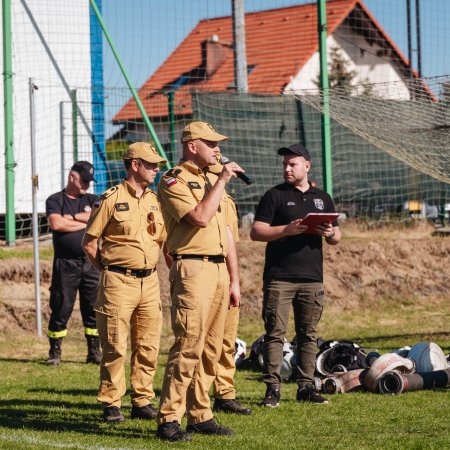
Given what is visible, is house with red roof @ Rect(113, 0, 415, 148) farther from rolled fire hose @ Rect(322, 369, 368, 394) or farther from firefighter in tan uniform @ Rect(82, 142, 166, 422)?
firefighter in tan uniform @ Rect(82, 142, 166, 422)

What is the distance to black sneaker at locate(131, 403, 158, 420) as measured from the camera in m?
A: 7.78

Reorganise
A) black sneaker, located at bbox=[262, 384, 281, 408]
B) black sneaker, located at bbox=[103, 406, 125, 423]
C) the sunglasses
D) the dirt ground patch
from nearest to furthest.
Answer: black sneaker, located at bbox=[103, 406, 125, 423], the sunglasses, black sneaker, located at bbox=[262, 384, 281, 408], the dirt ground patch

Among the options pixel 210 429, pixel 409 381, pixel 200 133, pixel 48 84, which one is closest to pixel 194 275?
pixel 200 133

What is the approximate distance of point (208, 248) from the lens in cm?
686

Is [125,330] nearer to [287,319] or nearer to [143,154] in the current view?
[143,154]

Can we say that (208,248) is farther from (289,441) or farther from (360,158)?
(360,158)

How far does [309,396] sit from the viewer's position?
8508 mm

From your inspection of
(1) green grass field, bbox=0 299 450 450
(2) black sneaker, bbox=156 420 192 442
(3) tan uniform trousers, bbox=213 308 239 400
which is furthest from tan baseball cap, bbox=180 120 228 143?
(1) green grass field, bbox=0 299 450 450

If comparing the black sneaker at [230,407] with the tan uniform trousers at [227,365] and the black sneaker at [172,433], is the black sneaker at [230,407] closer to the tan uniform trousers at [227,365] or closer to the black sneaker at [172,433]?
the tan uniform trousers at [227,365]

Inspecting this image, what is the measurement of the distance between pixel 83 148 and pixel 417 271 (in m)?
5.64

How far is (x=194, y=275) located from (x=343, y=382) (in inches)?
111

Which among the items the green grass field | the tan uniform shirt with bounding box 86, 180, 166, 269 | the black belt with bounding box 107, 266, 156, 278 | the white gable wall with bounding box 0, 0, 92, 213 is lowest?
the green grass field

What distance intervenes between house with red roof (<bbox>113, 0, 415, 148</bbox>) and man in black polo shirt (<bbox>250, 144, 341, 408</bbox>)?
15.1 ft

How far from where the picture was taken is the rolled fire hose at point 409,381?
8836 millimetres
